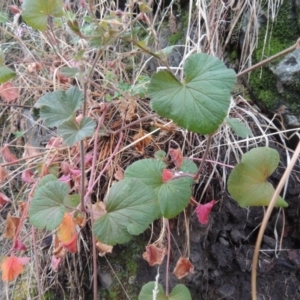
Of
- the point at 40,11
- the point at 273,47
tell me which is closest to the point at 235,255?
the point at 273,47

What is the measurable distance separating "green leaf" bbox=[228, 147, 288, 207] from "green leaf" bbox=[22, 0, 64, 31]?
0.44 metres

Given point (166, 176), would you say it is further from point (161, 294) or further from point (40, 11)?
point (40, 11)

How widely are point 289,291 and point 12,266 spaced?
565 millimetres

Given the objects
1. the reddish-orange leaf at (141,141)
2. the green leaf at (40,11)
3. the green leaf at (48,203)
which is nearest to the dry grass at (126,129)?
the reddish-orange leaf at (141,141)

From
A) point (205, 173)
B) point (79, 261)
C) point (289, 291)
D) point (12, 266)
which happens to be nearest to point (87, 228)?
point (79, 261)

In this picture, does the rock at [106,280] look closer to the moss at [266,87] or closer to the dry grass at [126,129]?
the dry grass at [126,129]

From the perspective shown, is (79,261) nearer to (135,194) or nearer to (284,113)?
(135,194)

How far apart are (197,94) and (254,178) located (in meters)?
0.19

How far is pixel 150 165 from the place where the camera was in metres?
0.74

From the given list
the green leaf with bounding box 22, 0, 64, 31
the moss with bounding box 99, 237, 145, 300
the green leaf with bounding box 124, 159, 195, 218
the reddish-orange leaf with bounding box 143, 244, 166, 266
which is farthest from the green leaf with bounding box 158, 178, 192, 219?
the green leaf with bounding box 22, 0, 64, 31

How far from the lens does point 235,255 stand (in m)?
0.89

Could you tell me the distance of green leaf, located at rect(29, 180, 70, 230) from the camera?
2.22 ft

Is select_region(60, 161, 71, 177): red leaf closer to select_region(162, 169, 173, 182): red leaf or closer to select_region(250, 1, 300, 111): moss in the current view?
select_region(162, 169, 173, 182): red leaf

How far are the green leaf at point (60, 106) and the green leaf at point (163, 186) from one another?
0.48 feet
